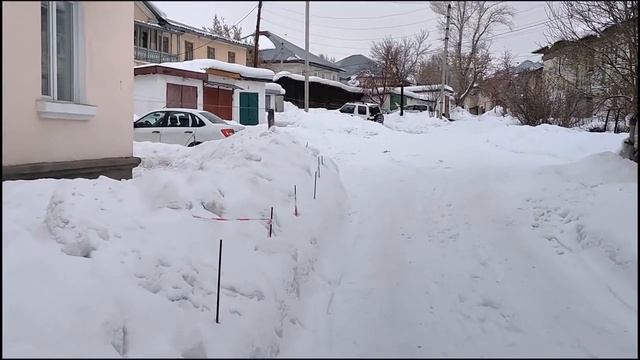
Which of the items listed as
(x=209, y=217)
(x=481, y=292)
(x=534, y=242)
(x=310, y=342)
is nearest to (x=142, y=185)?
(x=209, y=217)

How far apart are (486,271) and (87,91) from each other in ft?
12.5

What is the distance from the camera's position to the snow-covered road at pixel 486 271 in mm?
3953

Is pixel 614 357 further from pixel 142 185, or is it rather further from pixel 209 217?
pixel 142 185

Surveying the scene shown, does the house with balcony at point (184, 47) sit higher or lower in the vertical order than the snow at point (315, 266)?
higher

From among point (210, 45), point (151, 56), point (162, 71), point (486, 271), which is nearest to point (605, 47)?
point (486, 271)

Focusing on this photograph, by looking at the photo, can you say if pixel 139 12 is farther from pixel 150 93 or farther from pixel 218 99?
pixel 218 99

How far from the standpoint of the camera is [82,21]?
3.86 m

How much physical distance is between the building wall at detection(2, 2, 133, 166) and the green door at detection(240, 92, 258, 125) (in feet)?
59.4

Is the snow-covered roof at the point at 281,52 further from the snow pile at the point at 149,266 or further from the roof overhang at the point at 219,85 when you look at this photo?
the snow pile at the point at 149,266

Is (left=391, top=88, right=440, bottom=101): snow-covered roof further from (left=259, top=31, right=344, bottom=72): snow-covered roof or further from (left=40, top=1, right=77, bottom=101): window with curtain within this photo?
(left=40, top=1, right=77, bottom=101): window with curtain

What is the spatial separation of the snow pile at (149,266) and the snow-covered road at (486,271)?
1.33ft

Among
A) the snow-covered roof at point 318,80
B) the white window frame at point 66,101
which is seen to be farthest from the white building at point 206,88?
the white window frame at point 66,101

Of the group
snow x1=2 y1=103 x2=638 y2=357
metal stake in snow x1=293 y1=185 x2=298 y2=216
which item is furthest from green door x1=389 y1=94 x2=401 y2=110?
metal stake in snow x1=293 y1=185 x2=298 y2=216

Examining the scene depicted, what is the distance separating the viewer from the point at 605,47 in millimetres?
8953
